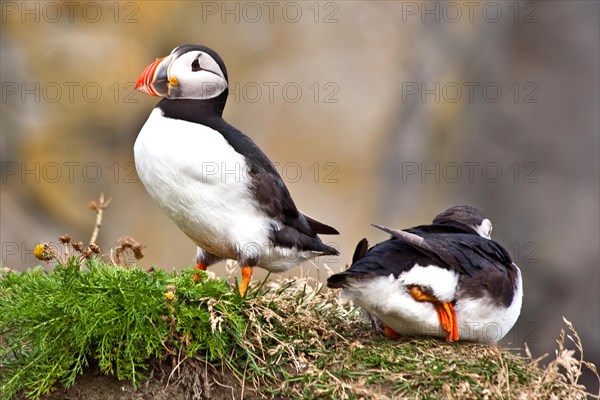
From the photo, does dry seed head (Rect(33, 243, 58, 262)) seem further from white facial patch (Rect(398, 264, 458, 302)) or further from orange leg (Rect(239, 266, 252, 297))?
white facial patch (Rect(398, 264, 458, 302))

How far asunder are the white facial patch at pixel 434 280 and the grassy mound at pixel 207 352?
0.74 ft

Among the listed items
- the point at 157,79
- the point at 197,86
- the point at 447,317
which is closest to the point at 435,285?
the point at 447,317

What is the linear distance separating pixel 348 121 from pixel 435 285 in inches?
166

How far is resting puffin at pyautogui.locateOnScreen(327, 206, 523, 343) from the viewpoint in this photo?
11.5ft

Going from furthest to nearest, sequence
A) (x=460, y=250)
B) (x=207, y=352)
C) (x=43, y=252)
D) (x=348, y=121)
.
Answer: (x=348, y=121), (x=460, y=250), (x=43, y=252), (x=207, y=352)

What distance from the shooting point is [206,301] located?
349cm

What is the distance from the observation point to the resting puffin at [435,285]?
11.5ft

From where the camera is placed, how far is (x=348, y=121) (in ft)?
25.2

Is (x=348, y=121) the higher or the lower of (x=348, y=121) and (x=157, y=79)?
the lower

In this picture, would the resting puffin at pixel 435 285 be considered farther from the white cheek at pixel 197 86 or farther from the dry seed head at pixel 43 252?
the dry seed head at pixel 43 252

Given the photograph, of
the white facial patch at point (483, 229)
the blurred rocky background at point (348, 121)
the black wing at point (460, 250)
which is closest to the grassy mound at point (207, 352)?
the black wing at point (460, 250)

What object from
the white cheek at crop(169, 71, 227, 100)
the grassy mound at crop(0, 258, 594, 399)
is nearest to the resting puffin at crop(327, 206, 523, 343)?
the grassy mound at crop(0, 258, 594, 399)

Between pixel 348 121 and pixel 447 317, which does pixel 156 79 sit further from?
pixel 348 121

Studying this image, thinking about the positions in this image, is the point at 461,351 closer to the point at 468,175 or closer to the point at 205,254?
the point at 205,254
